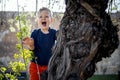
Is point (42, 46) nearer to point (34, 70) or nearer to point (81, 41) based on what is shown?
point (34, 70)

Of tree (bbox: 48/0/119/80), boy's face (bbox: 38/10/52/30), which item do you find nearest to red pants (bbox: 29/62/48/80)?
boy's face (bbox: 38/10/52/30)

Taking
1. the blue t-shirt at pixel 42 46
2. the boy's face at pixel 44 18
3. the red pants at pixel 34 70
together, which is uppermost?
the boy's face at pixel 44 18

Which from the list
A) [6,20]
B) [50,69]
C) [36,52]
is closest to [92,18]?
[50,69]

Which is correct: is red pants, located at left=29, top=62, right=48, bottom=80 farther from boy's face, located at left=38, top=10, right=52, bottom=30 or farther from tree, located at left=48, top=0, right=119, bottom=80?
tree, located at left=48, top=0, right=119, bottom=80

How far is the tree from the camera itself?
1651mm

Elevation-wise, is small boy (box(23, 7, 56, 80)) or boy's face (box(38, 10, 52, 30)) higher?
boy's face (box(38, 10, 52, 30))

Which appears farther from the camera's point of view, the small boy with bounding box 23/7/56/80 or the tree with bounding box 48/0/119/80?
the small boy with bounding box 23/7/56/80

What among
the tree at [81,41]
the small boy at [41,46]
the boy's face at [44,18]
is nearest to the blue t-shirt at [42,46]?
the small boy at [41,46]

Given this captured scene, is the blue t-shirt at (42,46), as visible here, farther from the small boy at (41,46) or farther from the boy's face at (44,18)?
the boy's face at (44,18)

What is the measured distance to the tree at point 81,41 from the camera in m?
1.65

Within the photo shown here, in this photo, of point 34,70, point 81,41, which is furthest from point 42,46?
point 81,41

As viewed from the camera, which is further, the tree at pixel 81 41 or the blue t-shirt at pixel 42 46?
the blue t-shirt at pixel 42 46

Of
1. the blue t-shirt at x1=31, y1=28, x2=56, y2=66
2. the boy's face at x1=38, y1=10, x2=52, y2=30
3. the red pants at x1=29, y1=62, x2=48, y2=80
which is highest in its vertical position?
the boy's face at x1=38, y1=10, x2=52, y2=30

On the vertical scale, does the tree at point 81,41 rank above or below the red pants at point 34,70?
above
